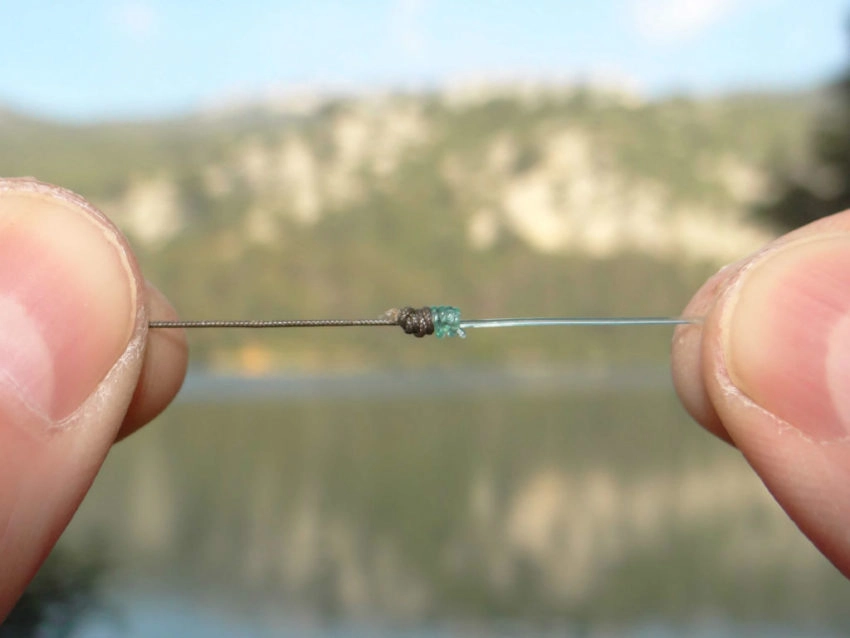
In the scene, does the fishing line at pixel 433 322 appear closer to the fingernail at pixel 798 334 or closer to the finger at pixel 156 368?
the finger at pixel 156 368

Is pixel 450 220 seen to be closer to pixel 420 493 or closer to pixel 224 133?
pixel 224 133

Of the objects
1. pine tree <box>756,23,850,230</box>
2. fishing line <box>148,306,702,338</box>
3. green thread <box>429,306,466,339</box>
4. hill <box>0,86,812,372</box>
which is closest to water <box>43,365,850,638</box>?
pine tree <box>756,23,850,230</box>

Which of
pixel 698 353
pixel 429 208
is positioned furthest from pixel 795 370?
pixel 429 208

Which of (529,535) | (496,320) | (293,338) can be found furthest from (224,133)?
(496,320)

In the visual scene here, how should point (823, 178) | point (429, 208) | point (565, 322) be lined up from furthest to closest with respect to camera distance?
point (429, 208), point (823, 178), point (565, 322)

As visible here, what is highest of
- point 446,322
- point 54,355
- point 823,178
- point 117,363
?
point 54,355

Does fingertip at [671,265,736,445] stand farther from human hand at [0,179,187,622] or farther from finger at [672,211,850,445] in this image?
human hand at [0,179,187,622]

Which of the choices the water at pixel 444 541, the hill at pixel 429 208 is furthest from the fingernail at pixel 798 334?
the hill at pixel 429 208

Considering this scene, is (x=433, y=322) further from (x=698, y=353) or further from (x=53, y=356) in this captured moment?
(x=53, y=356)
